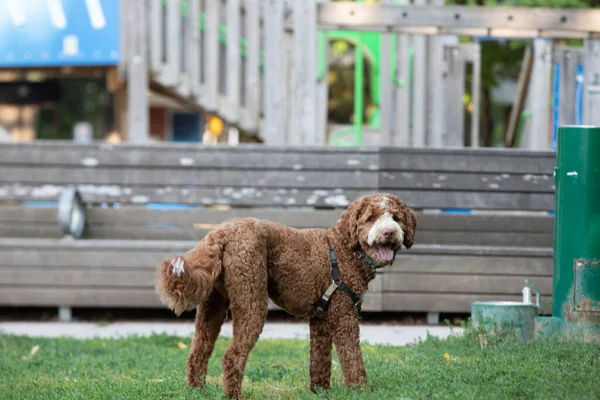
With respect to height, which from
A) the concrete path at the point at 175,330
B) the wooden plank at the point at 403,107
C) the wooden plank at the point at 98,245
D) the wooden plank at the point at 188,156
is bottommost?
the concrete path at the point at 175,330

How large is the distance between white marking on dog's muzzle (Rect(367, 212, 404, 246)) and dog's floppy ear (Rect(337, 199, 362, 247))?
0.20 meters

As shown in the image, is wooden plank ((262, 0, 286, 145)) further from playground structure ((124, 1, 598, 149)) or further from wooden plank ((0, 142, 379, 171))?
wooden plank ((0, 142, 379, 171))

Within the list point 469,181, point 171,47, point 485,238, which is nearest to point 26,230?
point 171,47

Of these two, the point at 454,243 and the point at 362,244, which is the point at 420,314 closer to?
the point at 454,243

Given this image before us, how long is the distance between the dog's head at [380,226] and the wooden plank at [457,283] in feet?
12.7

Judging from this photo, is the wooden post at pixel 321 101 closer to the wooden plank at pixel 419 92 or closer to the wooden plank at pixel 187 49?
the wooden plank at pixel 419 92

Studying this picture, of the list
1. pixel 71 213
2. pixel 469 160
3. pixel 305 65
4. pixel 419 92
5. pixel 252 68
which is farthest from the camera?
pixel 252 68

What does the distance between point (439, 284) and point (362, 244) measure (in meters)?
4.07

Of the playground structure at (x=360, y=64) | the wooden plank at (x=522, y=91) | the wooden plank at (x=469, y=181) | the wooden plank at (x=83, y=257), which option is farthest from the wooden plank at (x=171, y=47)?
the wooden plank at (x=522, y=91)

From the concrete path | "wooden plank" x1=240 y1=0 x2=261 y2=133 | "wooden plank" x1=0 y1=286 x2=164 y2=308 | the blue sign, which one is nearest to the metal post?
the concrete path

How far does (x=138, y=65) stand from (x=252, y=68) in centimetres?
145

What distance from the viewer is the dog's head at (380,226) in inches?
211

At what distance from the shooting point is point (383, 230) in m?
5.32

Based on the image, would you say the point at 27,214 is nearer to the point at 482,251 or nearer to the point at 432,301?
the point at 432,301
